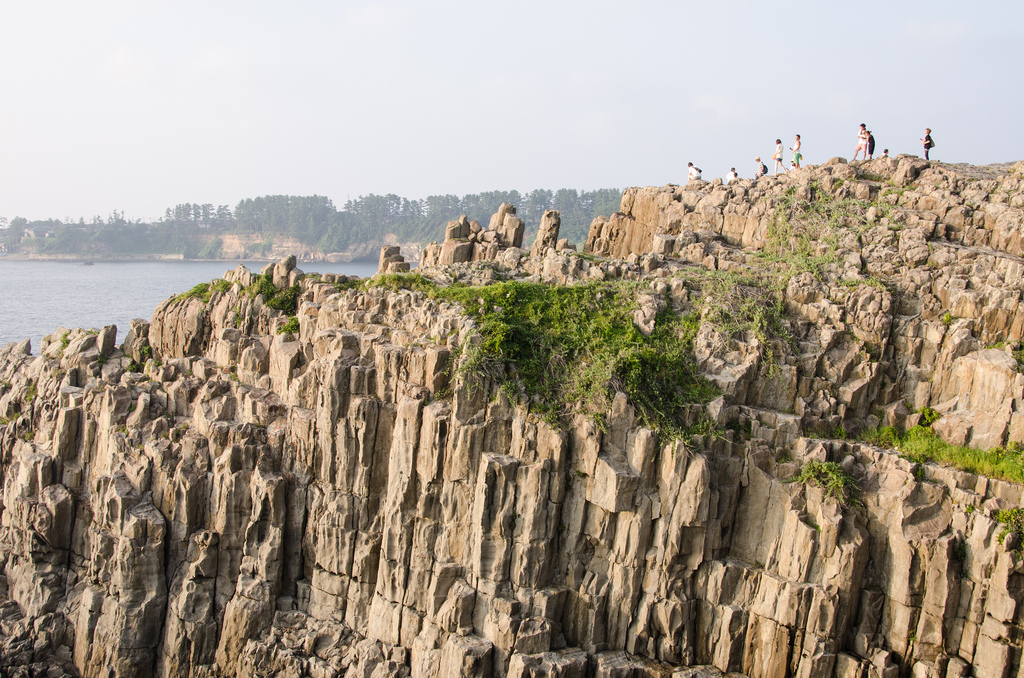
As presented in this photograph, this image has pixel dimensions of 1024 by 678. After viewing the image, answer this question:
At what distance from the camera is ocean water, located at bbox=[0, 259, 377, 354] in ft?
184

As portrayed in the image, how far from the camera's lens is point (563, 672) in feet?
53.3

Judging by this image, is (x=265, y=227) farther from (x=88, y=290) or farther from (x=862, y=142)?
(x=862, y=142)

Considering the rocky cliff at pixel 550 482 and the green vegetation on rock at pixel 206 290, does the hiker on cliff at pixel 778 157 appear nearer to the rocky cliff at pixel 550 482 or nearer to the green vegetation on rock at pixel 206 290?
the rocky cliff at pixel 550 482

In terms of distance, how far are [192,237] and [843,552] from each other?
439 ft

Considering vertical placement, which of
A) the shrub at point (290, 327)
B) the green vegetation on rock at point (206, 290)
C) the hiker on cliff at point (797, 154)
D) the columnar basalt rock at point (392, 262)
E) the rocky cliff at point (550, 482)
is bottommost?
the rocky cliff at point (550, 482)

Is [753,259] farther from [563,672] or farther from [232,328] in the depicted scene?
[232,328]

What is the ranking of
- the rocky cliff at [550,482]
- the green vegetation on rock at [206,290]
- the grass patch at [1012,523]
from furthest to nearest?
the green vegetation on rock at [206,290], the rocky cliff at [550,482], the grass patch at [1012,523]

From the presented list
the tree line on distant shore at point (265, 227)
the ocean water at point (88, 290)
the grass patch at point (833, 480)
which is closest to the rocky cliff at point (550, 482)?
the grass patch at point (833, 480)

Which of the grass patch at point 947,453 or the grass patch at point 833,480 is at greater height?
the grass patch at point 947,453

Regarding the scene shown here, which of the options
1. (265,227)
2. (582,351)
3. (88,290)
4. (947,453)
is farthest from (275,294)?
(265,227)

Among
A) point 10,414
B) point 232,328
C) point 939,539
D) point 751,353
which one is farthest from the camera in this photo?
A: point 10,414

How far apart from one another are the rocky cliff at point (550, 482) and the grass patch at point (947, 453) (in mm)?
169

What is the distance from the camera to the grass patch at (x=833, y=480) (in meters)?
16.4

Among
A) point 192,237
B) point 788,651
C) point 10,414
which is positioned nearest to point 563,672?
point 788,651
